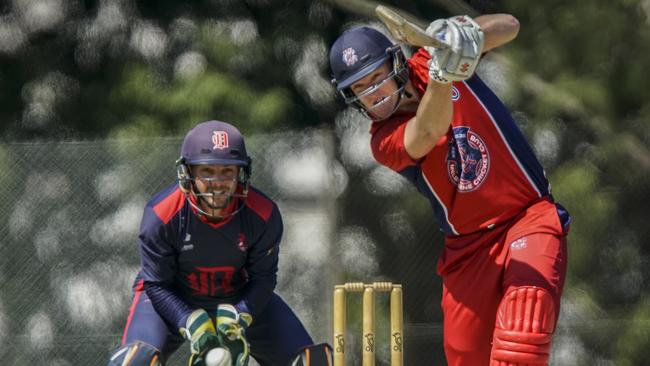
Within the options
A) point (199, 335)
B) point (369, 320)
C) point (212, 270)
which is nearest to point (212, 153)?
point (212, 270)

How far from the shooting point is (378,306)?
8266 millimetres

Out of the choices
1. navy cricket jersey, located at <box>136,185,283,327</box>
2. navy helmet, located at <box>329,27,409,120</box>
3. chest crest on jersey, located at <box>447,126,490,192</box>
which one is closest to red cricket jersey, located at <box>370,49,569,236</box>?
chest crest on jersey, located at <box>447,126,490,192</box>

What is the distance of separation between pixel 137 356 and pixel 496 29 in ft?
6.64

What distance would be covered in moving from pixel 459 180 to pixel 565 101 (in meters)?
4.46

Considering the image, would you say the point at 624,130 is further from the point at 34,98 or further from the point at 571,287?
the point at 34,98

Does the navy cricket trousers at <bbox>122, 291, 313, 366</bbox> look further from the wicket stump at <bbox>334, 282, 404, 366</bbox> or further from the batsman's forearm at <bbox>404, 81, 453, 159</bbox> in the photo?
the batsman's forearm at <bbox>404, 81, 453, 159</bbox>

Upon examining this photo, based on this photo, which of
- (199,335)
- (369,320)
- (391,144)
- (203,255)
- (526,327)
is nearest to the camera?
(526,327)

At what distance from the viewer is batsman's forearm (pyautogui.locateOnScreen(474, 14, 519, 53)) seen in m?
4.70

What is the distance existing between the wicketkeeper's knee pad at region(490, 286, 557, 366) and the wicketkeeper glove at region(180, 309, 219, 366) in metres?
1.35

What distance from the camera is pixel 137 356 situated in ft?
18.2

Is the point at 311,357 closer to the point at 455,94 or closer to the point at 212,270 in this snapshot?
the point at 212,270

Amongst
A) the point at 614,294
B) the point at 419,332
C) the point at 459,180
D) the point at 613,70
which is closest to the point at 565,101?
the point at 613,70

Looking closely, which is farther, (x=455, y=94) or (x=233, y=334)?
(x=233, y=334)

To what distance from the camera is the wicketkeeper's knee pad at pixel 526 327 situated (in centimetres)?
464
